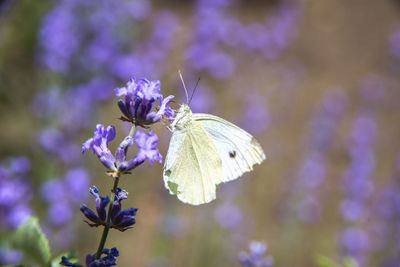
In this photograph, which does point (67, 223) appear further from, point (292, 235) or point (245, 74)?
point (245, 74)

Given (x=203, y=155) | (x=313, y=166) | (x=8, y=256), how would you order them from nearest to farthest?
(x=203, y=155)
(x=8, y=256)
(x=313, y=166)

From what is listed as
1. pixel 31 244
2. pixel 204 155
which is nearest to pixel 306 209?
pixel 204 155

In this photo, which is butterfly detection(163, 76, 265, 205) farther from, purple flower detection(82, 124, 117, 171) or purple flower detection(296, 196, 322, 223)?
purple flower detection(296, 196, 322, 223)

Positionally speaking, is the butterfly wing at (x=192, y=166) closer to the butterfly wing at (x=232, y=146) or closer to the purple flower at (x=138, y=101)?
the butterfly wing at (x=232, y=146)

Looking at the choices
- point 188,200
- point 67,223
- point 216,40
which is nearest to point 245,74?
point 216,40

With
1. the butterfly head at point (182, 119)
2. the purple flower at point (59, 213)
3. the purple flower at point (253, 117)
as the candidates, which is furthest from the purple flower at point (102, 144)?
the purple flower at point (253, 117)

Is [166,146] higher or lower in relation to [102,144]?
higher

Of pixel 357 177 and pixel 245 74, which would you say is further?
pixel 245 74

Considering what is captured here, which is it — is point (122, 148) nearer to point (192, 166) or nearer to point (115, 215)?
point (115, 215)
